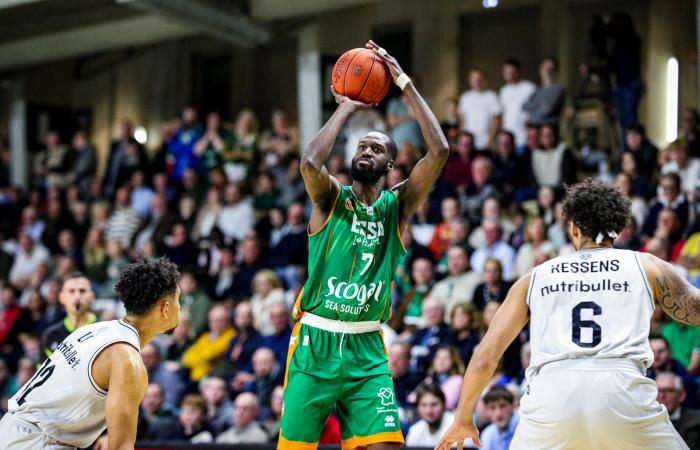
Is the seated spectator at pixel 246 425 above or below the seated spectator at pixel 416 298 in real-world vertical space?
below

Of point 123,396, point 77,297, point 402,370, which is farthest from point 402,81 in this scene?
point 402,370

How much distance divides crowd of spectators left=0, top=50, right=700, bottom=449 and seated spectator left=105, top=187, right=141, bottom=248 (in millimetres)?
20

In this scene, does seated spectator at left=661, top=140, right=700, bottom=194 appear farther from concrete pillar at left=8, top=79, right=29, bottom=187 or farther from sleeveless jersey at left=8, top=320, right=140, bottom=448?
concrete pillar at left=8, top=79, right=29, bottom=187

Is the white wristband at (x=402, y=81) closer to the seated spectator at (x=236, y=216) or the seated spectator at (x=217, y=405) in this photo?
the seated spectator at (x=217, y=405)

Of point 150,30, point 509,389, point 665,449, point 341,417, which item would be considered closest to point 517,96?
point 509,389

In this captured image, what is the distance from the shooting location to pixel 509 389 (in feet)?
28.9

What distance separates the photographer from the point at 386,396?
592 centimetres

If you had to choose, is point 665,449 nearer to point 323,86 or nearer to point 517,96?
point 517,96

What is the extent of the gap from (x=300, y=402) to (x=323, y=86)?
934 cm

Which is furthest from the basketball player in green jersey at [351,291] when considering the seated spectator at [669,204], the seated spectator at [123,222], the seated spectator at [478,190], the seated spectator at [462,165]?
the seated spectator at [123,222]

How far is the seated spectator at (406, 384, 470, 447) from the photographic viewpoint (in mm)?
8734

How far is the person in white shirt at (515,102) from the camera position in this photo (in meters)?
12.7

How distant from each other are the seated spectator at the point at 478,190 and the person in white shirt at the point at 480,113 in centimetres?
111


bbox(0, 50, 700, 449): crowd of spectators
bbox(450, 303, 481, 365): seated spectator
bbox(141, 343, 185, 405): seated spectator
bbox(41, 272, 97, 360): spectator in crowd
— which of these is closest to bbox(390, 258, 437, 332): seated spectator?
bbox(0, 50, 700, 449): crowd of spectators
